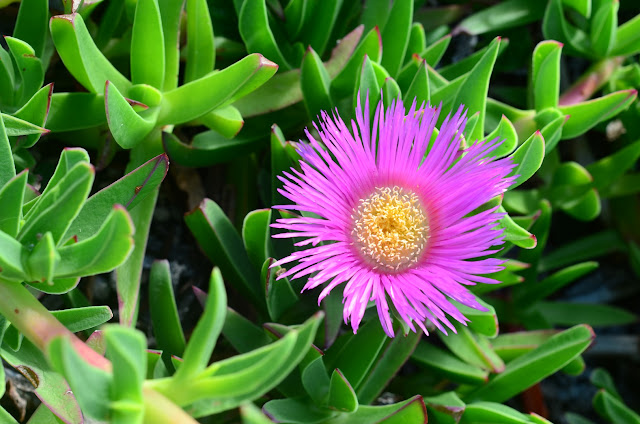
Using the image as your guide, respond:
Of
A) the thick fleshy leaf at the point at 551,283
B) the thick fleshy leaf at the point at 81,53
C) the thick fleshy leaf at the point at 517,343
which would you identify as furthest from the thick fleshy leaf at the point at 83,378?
the thick fleshy leaf at the point at 551,283

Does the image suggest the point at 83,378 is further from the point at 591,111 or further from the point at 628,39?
the point at 628,39

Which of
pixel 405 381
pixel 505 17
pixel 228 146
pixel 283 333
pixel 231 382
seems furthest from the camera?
pixel 505 17

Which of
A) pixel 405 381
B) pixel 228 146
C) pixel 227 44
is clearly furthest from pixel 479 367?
pixel 227 44

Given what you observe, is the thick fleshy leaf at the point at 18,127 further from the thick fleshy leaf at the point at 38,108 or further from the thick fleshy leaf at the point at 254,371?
the thick fleshy leaf at the point at 254,371

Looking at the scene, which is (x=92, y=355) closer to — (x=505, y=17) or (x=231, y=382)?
(x=231, y=382)

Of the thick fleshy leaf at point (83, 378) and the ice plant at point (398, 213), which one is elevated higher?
the ice plant at point (398, 213)

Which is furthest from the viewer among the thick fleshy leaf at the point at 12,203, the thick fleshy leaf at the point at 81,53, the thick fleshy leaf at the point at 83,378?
the thick fleshy leaf at the point at 81,53

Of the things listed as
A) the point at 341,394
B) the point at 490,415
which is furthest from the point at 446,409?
the point at 341,394

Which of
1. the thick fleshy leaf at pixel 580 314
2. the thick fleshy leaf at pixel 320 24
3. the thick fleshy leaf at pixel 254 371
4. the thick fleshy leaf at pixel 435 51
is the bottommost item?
the thick fleshy leaf at pixel 580 314
